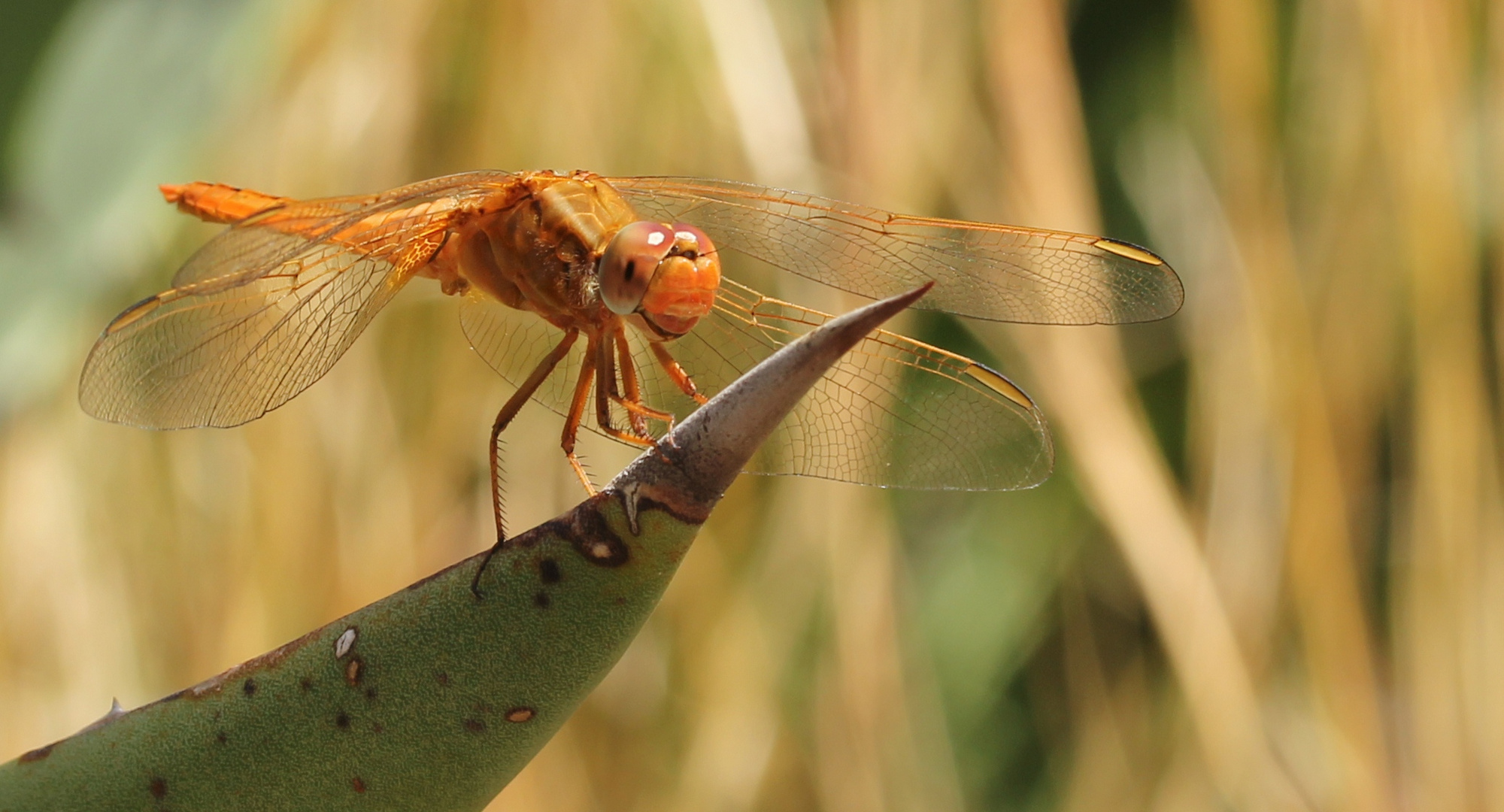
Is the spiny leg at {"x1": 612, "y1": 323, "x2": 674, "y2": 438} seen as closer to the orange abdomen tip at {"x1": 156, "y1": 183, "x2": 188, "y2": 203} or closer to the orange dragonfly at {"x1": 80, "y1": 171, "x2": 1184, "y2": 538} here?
the orange dragonfly at {"x1": 80, "y1": 171, "x2": 1184, "y2": 538}

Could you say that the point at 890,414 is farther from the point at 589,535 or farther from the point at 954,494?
the point at 954,494

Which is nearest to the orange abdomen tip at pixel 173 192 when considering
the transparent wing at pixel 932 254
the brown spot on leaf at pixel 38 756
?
the transparent wing at pixel 932 254

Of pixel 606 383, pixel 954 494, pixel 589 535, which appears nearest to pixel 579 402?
pixel 606 383

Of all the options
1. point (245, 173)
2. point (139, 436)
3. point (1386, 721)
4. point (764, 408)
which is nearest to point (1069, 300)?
point (764, 408)

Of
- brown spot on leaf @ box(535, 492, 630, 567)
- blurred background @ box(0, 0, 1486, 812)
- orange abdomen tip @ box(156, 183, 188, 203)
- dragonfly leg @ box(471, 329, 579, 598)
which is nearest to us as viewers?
brown spot on leaf @ box(535, 492, 630, 567)

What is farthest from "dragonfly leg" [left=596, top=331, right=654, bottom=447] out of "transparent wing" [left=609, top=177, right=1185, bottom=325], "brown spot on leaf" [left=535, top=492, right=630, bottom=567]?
"brown spot on leaf" [left=535, top=492, right=630, bottom=567]

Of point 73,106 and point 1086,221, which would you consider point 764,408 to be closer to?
point 73,106
